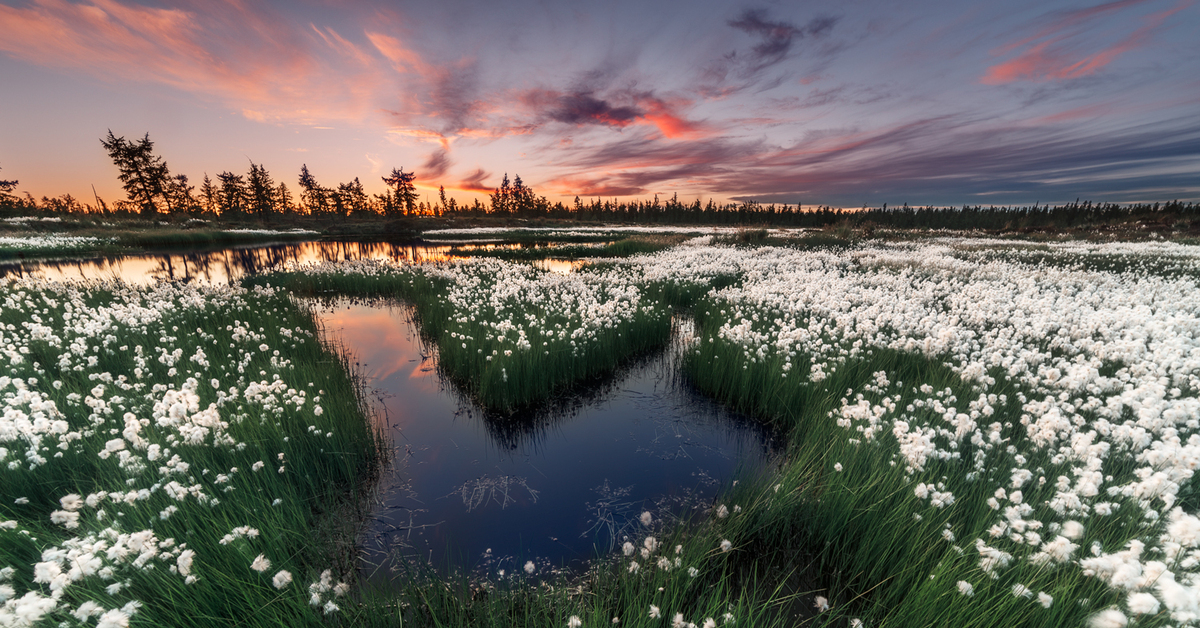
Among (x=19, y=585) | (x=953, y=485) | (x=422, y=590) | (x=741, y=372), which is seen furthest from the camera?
(x=741, y=372)

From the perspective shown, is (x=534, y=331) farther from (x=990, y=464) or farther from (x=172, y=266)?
(x=172, y=266)

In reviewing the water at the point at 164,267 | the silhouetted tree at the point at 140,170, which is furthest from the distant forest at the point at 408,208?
the water at the point at 164,267

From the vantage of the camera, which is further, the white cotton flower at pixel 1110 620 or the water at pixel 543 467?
the water at pixel 543 467

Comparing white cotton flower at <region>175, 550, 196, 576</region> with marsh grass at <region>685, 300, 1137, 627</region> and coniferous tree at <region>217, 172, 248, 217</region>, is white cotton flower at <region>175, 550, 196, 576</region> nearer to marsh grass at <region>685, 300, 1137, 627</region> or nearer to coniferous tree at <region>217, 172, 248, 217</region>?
marsh grass at <region>685, 300, 1137, 627</region>

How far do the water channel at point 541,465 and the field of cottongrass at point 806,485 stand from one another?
0.38 m

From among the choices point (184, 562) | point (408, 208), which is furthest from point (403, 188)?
point (184, 562)

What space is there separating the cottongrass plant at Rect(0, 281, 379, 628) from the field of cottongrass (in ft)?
0.12

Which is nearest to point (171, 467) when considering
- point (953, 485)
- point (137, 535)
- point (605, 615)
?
point (137, 535)

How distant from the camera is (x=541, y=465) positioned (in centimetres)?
576

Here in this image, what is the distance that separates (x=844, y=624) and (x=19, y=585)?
6437 mm

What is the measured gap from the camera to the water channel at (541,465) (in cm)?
434

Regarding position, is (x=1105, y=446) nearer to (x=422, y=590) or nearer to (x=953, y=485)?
(x=953, y=485)

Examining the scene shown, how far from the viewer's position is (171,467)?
144 inches

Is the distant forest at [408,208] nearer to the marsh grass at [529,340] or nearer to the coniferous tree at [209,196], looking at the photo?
the coniferous tree at [209,196]
